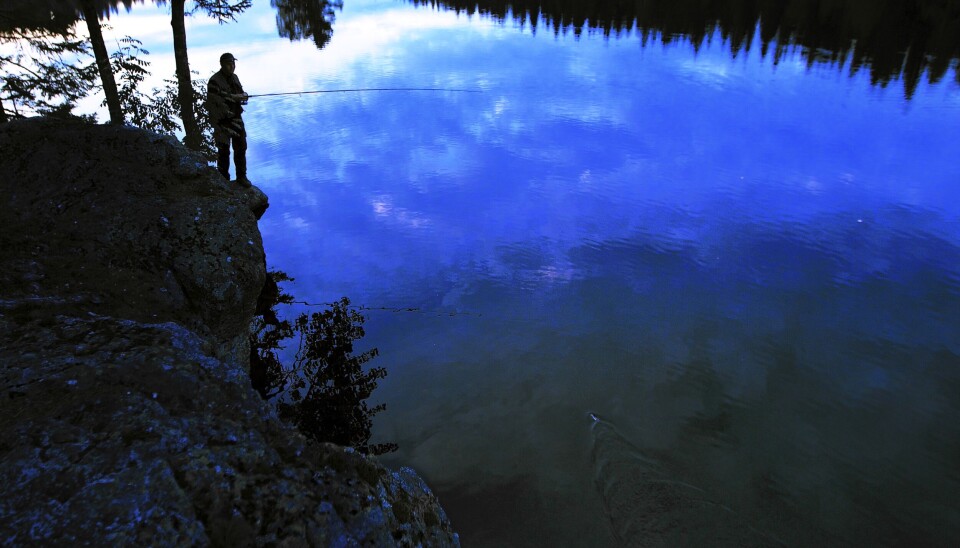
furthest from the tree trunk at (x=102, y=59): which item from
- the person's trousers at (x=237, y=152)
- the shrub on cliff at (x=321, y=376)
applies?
the shrub on cliff at (x=321, y=376)

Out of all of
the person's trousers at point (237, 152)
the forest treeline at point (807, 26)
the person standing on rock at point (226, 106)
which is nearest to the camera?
the person standing on rock at point (226, 106)

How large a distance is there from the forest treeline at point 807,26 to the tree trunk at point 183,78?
49.0m

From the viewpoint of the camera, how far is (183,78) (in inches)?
677

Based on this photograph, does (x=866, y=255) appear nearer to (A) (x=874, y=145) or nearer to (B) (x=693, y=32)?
(A) (x=874, y=145)

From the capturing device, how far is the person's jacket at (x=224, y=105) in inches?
471

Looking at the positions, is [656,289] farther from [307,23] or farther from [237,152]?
[307,23]

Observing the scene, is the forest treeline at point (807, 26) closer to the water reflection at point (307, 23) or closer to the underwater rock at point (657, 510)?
the water reflection at point (307, 23)

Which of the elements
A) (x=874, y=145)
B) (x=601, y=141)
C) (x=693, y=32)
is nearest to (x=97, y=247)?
(x=601, y=141)

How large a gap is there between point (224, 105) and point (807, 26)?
Answer: 72975mm

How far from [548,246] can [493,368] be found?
742 cm

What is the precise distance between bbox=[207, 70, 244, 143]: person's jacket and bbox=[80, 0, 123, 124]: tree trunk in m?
5.51

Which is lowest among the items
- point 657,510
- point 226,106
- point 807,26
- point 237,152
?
point 657,510

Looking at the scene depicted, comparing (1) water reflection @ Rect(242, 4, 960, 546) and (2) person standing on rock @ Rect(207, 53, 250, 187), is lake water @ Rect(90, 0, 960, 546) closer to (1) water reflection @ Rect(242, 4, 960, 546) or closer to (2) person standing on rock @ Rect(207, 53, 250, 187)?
(1) water reflection @ Rect(242, 4, 960, 546)

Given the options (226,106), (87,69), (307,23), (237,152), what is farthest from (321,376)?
(307,23)
